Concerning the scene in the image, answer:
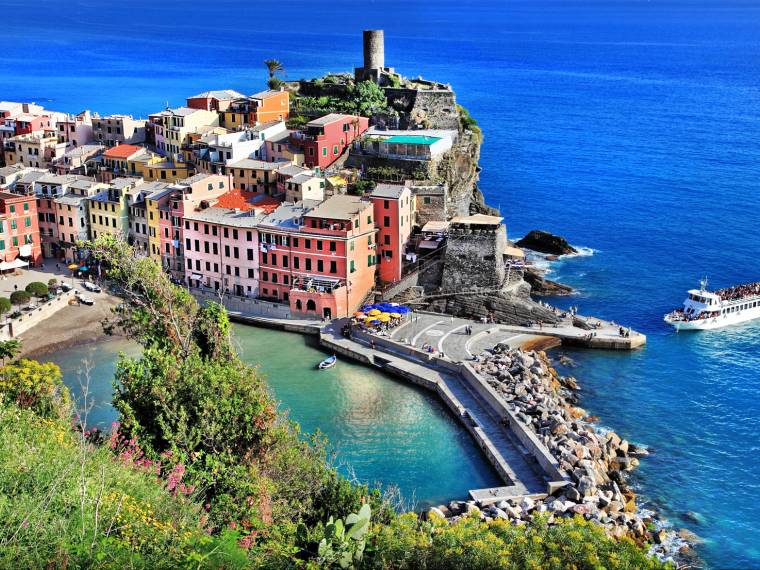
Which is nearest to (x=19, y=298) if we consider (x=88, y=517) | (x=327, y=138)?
(x=327, y=138)

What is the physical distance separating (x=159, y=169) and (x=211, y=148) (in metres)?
4.43

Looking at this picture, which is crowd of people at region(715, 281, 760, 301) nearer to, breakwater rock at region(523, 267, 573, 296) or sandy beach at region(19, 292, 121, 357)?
breakwater rock at region(523, 267, 573, 296)

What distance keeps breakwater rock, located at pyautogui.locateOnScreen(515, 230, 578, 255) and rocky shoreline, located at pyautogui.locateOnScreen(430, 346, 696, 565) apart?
21782 mm

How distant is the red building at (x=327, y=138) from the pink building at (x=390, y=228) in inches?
329

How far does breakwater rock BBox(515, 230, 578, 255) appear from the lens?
70062mm

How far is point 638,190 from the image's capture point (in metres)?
90.5

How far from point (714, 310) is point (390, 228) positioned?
815 inches

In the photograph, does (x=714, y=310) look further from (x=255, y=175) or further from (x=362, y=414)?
(x=255, y=175)

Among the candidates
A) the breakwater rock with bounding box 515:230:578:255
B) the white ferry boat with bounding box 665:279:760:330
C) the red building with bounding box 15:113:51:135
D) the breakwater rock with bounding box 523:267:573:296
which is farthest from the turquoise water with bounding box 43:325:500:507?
the red building with bounding box 15:113:51:135

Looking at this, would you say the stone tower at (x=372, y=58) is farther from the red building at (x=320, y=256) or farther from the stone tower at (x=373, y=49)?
the red building at (x=320, y=256)

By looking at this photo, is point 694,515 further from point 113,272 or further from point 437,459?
point 113,272

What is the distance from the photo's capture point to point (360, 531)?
23.8 meters

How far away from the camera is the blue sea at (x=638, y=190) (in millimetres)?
41031

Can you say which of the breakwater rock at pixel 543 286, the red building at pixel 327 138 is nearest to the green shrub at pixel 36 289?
the red building at pixel 327 138
